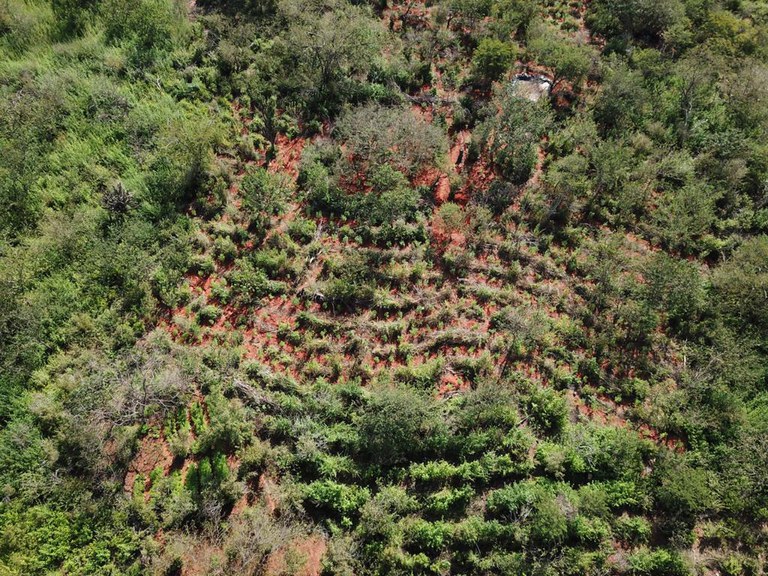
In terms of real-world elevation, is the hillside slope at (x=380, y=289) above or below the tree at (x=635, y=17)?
below

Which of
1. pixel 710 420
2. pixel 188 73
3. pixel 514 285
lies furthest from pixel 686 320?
pixel 188 73

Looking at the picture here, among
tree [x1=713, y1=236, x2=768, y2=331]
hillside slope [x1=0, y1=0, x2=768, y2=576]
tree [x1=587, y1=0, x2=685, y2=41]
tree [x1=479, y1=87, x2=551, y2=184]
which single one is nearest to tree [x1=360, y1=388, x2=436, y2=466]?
hillside slope [x1=0, y1=0, x2=768, y2=576]

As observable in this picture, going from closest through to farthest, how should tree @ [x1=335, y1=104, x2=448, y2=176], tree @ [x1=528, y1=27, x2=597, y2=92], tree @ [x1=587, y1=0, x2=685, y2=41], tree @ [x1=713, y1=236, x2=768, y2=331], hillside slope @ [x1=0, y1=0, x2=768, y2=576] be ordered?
hillside slope @ [x1=0, y1=0, x2=768, y2=576]
tree @ [x1=713, y1=236, x2=768, y2=331]
tree @ [x1=335, y1=104, x2=448, y2=176]
tree @ [x1=528, y1=27, x2=597, y2=92]
tree @ [x1=587, y1=0, x2=685, y2=41]

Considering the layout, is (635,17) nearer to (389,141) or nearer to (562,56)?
(562,56)

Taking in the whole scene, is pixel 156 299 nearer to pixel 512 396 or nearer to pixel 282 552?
pixel 282 552

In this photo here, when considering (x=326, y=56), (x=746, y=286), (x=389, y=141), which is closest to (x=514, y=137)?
(x=389, y=141)

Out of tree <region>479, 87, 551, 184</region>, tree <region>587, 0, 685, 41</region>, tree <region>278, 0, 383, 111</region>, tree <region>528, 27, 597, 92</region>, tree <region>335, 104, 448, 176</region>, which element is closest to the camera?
tree <region>335, 104, 448, 176</region>

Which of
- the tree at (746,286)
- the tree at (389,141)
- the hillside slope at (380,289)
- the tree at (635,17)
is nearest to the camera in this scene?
the hillside slope at (380,289)

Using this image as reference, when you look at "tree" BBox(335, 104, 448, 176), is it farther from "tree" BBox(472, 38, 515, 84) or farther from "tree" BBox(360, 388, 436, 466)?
"tree" BBox(360, 388, 436, 466)

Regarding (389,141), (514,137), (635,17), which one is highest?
(635,17)

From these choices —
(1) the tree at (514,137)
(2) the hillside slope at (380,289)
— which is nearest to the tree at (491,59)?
(2) the hillside slope at (380,289)

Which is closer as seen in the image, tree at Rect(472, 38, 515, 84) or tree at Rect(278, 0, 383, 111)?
tree at Rect(278, 0, 383, 111)

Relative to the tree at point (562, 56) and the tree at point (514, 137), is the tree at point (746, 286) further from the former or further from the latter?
the tree at point (562, 56)
